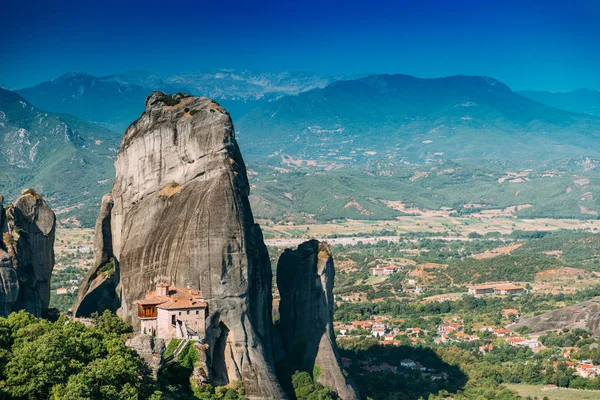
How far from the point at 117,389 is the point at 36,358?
3563 mm

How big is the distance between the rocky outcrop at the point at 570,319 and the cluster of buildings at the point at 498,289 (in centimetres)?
2718

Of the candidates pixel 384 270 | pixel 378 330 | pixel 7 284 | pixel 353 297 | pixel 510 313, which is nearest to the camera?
pixel 7 284

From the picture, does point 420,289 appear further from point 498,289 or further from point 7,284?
point 7,284

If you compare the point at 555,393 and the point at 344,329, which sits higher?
the point at 344,329

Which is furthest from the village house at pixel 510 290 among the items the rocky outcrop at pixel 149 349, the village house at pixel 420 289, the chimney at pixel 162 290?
the rocky outcrop at pixel 149 349

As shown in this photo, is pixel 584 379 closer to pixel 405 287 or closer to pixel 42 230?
pixel 42 230

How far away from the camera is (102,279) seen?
219 ft

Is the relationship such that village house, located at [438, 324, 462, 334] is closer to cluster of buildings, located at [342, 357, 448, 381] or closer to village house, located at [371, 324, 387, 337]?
village house, located at [371, 324, 387, 337]

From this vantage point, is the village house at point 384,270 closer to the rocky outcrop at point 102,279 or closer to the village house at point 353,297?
the village house at point 353,297

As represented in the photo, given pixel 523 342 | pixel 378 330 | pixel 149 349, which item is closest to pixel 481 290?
pixel 378 330

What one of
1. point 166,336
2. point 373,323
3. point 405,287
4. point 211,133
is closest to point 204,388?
point 166,336

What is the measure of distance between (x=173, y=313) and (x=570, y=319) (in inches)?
2359

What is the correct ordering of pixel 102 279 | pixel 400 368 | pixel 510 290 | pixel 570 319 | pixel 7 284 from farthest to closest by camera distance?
1. pixel 510 290
2. pixel 570 319
3. pixel 400 368
4. pixel 102 279
5. pixel 7 284

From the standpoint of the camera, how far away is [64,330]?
46812 mm
